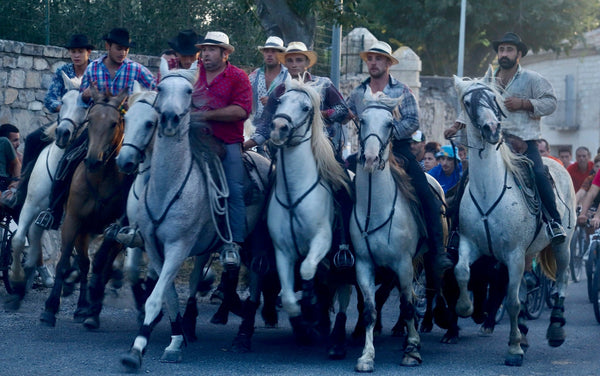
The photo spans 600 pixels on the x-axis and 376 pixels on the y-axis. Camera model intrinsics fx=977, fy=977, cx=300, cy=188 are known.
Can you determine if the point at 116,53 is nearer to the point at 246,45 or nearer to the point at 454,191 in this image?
the point at 454,191

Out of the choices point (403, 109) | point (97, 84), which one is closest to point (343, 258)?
point (403, 109)

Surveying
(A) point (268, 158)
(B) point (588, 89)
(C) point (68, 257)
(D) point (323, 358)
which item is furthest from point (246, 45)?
(B) point (588, 89)

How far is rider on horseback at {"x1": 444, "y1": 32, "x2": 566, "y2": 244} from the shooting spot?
29.4ft

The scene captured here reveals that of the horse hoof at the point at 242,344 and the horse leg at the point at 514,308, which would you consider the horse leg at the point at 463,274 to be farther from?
the horse hoof at the point at 242,344

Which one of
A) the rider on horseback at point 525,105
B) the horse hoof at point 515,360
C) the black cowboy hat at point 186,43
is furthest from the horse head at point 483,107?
the black cowboy hat at point 186,43

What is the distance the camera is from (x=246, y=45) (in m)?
17.7

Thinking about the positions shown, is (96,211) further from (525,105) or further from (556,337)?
(556,337)

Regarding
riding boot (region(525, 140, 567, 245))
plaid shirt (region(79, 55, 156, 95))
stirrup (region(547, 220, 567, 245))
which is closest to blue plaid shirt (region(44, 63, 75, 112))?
plaid shirt (region(79, 55, 156, 95))

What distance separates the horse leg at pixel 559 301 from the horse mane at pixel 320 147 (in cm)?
249

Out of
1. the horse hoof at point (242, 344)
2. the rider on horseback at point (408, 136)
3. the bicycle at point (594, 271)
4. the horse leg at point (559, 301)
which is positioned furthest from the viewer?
the bicycle at point (594, 271)

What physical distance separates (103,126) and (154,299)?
6.37ft

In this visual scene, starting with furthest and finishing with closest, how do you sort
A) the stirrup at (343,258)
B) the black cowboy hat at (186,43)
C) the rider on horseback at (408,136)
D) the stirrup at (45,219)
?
the black cowboy hat at (186,43)
the stirrup at (45,219)
the rider on horseback at (408,136)
the stirrup at (343,258)

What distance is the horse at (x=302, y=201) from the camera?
8195 millimetres

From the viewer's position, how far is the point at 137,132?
313 inches
